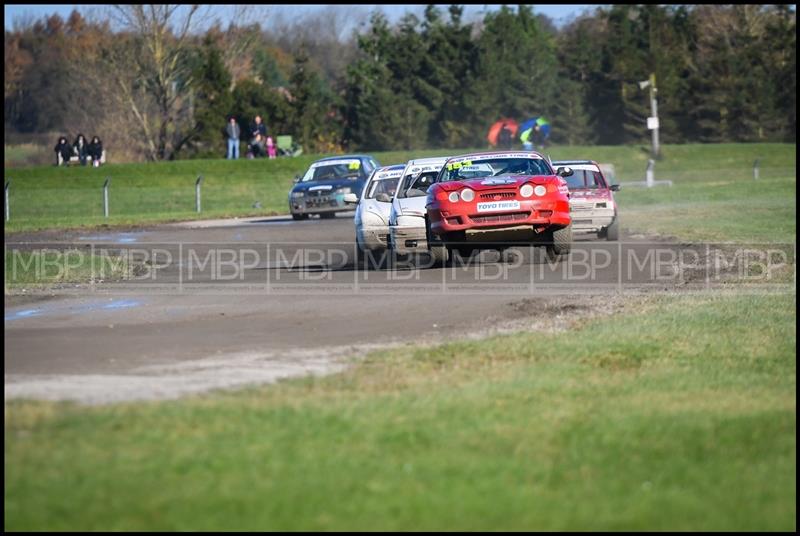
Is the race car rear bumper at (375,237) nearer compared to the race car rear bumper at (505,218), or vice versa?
the race car rear bumper at (505,218)

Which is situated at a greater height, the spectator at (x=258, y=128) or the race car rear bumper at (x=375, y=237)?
the spectator at (x=258, y=128)

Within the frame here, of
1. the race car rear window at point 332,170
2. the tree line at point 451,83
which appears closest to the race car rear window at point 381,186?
the race car rear window at point 332,170

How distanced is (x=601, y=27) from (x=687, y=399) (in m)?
89.6

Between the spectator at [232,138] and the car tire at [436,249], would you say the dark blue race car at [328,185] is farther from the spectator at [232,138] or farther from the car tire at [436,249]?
the spectator at [232,138]

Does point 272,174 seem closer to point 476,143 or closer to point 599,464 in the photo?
point 476,143

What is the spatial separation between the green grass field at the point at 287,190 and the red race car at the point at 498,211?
6.57m

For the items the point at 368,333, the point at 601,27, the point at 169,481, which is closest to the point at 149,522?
the point at 169,481

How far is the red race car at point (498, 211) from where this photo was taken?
17.6 metres

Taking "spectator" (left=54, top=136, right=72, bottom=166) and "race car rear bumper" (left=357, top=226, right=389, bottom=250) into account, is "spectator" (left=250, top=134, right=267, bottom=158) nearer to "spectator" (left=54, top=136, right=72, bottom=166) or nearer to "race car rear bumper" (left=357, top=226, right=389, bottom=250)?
"spectator" (left=54, top=136, right=72, bottom=166)

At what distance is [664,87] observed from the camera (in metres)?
73.0

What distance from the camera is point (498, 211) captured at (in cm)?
1756

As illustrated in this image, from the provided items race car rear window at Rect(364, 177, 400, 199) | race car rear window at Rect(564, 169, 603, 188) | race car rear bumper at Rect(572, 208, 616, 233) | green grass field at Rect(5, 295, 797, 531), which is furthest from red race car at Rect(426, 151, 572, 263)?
green grass field at Rect(5, 295, 797, 531)

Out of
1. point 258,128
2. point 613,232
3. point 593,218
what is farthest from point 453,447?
point 258,128

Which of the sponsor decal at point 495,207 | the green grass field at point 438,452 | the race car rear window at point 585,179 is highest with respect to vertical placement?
the race car rear window at point 585,179
